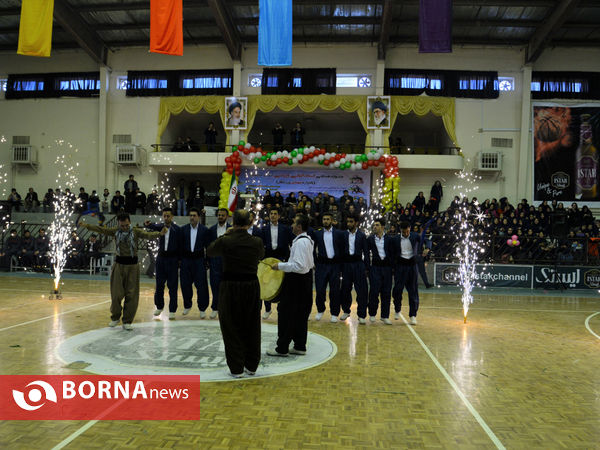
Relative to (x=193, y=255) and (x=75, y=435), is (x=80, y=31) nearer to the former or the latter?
(x=193, y=255)

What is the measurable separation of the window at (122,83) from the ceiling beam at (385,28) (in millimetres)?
12570

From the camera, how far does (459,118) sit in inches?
838

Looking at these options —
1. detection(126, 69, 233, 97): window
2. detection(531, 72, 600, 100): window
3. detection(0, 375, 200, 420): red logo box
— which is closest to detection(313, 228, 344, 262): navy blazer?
detection(0, 375, 200, 420): red logo box

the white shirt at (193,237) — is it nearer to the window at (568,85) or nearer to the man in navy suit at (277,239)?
the man in navy suit at (277,239)

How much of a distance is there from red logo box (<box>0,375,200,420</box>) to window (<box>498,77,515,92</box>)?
21188 millimetres

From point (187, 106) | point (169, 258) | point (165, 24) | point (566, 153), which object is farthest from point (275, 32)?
point (566, 153)

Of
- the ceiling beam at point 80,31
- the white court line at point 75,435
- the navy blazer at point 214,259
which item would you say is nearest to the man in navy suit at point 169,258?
the navy blazer at point 214,259

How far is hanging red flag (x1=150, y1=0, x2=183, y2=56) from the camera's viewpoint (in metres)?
12.2

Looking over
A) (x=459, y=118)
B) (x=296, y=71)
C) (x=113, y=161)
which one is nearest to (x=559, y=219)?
(x=459, y=118)

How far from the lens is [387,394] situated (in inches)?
180

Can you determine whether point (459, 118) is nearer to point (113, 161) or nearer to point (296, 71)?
point (296, 71)

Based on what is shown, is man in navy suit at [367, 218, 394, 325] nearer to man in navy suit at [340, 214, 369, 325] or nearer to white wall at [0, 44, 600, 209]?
man in navy suit at [340, 214, 369, 325]

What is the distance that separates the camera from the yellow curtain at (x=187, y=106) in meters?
21.4

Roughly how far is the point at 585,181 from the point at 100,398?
21890mm
